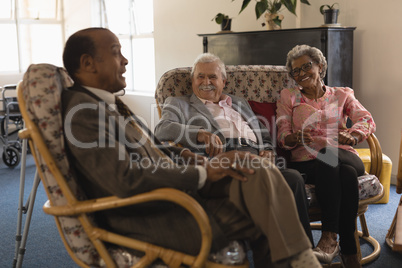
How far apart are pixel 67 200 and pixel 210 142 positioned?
949 mm

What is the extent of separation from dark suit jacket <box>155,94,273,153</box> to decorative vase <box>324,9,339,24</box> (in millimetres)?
1355

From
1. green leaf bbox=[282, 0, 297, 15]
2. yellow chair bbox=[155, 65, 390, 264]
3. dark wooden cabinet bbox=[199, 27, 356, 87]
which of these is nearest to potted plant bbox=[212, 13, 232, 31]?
dark wooden cabinet bbox=[199, 27, 356, 87]

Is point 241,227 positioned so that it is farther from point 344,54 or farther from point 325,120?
point 344,54

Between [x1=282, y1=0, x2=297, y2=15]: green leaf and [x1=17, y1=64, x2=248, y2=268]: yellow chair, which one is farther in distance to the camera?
[x1=282, y1=0, x2=297, y2=15]: green leaf

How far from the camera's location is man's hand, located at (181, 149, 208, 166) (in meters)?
2.07

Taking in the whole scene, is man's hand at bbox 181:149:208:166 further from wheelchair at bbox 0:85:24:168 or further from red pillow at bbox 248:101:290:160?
wheelchair at bbox 0:85:24:168

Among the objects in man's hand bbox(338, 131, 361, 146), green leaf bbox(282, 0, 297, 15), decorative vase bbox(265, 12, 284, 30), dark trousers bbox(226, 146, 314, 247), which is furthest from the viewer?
decorative vase bbox(265, 12, 284, 30)

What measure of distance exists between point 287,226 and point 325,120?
125cm

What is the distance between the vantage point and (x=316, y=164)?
2.46 metres

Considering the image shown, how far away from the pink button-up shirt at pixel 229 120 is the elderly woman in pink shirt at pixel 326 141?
190 mm

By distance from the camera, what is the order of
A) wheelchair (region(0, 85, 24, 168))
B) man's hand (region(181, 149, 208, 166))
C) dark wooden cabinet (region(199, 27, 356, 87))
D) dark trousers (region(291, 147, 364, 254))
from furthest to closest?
wheelchair (region(0, 85, 24, 168)) → dark wooden cabinet (region(199, 27, 356, 87)) → dark trousers (region(291, 147, 364, 254)) → man's hand (region(181, 149, 208, 166))

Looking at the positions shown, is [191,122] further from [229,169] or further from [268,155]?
[229,169]

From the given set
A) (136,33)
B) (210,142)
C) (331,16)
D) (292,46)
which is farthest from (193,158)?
(136,33)

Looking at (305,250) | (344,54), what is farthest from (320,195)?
A: (344,54)
